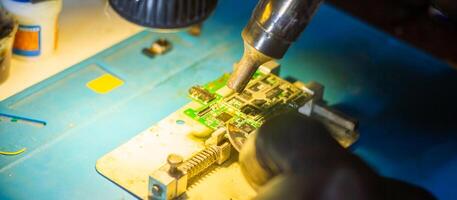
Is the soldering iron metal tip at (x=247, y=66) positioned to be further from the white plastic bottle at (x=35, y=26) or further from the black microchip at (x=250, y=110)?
the white plastic bottle at (x=35, y=26)

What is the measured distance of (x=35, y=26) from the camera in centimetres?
159

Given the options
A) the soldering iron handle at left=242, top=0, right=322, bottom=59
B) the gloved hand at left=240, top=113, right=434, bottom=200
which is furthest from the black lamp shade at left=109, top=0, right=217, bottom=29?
the gloved hand at left=240, top=113, right=434, bottom=200

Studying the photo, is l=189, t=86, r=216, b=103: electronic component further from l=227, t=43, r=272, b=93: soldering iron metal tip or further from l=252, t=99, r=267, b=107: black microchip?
l=227, t=43, r=272, b=93: soldering iron metal tip

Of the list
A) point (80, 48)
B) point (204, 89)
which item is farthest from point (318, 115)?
point (80, 48)

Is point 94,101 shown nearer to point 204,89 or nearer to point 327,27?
point 204,89

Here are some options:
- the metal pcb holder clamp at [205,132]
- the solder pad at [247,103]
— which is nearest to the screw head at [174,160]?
the metal pcb holder clamp at [205,132]

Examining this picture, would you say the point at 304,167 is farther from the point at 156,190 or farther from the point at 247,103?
the point at 247,103

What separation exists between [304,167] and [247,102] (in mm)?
416

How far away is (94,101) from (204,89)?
206mm

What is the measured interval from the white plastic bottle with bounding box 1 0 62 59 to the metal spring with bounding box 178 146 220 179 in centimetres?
44

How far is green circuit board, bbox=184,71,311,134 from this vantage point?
57.7 inches

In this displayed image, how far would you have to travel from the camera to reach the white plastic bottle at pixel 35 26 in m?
1.55

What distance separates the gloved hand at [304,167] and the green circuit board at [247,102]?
0.26 m

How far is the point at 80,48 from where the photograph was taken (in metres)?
1.69
